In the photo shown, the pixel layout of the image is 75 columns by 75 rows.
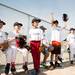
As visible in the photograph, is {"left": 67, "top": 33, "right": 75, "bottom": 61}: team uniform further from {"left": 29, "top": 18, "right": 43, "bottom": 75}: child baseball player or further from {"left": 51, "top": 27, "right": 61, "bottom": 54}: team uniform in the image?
{"left": 29, "top": 18, "right": 43, "bottom": 75}: child baseball player

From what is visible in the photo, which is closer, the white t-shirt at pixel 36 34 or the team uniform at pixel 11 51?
the team uniform at pixel 11 51

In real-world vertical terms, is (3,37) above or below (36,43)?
above

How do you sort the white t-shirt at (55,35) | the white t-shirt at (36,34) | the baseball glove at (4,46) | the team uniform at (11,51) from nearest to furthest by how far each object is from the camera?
1. the baseball glove at (4,46)
2. the team uniform at (11,51)
3. the white t-shirt at (36,34)
4. the white t-shirt at (55,35)

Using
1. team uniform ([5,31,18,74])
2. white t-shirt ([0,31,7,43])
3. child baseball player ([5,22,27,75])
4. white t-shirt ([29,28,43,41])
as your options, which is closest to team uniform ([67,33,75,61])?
white t-shirt ([29,28,43,41])

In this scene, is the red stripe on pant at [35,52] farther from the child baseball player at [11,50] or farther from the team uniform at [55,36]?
the team uniform at [55,36]

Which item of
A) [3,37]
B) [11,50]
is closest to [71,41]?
[11,50]

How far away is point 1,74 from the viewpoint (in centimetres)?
909

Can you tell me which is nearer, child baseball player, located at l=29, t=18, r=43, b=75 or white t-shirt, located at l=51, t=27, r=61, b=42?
child baseball player, located at l=29, t=18, r=43, b=75

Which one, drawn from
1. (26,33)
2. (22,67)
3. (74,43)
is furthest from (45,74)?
(74,43)

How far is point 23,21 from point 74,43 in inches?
124

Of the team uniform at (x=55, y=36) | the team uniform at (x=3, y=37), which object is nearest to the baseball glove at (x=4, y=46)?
the team uniform at (x=3, y=37)

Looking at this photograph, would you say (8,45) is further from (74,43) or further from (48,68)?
(74,43)

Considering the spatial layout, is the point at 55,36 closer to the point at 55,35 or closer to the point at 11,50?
the point at 55,35

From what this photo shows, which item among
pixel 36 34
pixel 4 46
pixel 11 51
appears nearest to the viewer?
pixel 4 46
